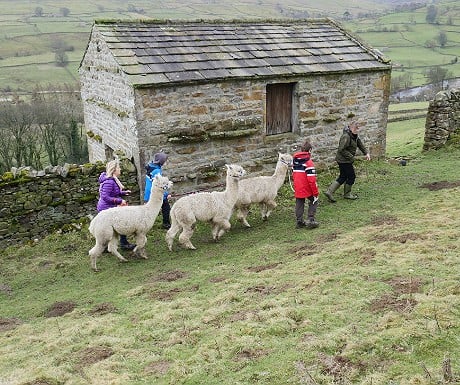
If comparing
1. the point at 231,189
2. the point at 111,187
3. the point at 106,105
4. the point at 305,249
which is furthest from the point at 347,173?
the point at 106,105

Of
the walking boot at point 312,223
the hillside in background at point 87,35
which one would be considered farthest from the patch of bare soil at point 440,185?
the hillside in background at point 87,35

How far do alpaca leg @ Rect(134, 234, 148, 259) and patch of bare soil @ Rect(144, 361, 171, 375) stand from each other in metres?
4.23

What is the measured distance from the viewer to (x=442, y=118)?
1661cm

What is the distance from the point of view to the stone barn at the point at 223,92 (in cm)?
1162

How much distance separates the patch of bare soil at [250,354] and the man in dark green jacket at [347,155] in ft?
24.6

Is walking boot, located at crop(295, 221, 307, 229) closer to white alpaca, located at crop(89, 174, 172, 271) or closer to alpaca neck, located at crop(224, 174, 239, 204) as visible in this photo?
alpaca neck, located at crop(224, 174, 239, 204)

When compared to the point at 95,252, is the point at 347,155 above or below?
above

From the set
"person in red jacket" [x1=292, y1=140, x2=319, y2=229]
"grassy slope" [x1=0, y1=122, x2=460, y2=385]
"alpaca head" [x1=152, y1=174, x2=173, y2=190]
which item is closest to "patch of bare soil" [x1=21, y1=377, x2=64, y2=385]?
"grassy slope" [x1=0, y1=122, x2=460, y2=385]

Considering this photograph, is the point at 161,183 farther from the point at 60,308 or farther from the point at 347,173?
the point at 347,173

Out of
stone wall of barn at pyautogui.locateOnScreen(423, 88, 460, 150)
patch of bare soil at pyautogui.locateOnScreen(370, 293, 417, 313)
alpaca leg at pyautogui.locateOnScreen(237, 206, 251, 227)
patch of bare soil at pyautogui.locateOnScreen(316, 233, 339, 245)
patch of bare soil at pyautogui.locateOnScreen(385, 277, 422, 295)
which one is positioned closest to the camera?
patch of bare soil at pyautogui.locateOnScreen(370, 293, 417, 313)

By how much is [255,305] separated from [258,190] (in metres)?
4.56

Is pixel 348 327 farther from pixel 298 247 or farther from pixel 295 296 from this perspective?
pixel 298 247

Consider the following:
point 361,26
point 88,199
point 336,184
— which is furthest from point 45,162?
point 361,26

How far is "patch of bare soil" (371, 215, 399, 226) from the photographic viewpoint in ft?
32.7
